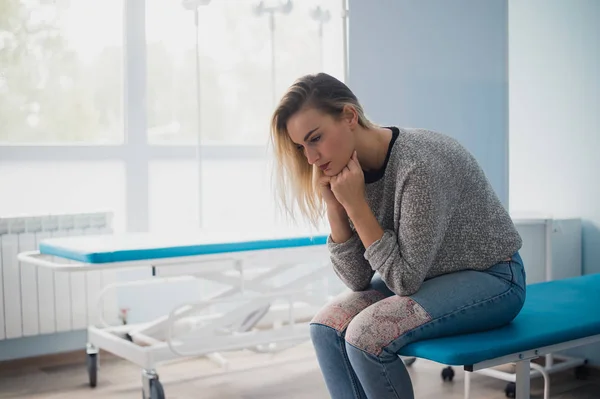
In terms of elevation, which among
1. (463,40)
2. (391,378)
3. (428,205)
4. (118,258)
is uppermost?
(463,40)

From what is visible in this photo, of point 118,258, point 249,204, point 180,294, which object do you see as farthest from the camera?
point 249,204

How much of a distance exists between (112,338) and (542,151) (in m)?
1.78

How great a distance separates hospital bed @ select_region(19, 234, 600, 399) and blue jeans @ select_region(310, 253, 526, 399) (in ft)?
0.11

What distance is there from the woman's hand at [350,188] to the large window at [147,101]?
157 centimetres

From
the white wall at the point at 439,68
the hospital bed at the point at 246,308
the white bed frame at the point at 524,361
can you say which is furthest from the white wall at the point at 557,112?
the white bed frame at the point at 524,361

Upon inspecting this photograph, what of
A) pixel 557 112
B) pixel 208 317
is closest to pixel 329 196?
pixel 208 317

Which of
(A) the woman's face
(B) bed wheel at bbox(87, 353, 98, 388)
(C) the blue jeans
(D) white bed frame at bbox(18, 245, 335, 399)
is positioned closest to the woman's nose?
(A) the woman's face

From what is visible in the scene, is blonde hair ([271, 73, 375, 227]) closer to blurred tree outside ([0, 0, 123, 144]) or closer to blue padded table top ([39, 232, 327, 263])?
blue padded table top ([39, 232, 327, 263])

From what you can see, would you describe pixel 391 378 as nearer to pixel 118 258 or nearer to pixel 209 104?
pixel 118 258

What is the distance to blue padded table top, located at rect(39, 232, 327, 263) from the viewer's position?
7.44 ft

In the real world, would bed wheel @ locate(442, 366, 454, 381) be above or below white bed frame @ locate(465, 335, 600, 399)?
below

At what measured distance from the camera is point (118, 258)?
88.7 inches

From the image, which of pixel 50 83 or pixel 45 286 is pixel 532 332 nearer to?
pixel 45 286

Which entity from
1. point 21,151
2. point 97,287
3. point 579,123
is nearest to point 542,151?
point 579,123
